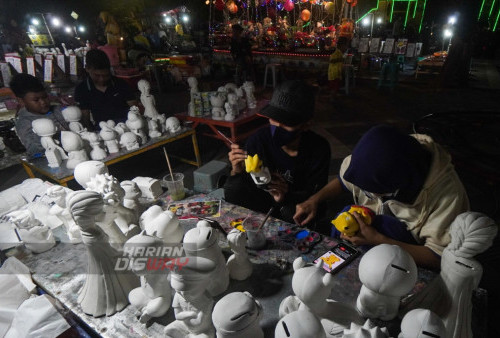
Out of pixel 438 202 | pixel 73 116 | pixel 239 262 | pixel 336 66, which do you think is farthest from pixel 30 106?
pixel 336 66

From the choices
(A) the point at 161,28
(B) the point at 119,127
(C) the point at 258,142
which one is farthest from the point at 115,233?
(A) the point at 161,28

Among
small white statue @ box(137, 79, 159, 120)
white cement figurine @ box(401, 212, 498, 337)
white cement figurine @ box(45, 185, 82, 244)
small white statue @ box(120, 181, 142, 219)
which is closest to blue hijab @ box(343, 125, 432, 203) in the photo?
white cement figurine @ box(401, 212, 498, 337)

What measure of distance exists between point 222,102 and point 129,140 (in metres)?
1.56

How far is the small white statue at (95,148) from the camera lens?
3.17 m

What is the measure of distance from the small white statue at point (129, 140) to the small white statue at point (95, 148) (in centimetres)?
27

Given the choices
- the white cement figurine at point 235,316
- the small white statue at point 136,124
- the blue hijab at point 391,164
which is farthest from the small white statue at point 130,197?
the small white statue at point 136,124

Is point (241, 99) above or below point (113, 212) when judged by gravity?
above

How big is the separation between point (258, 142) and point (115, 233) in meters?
1.40

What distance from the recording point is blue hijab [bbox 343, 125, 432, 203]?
4.57ft

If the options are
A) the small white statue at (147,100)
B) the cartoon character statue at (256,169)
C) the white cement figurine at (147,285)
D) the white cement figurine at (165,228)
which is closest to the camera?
the white cement figurine at (147,285)

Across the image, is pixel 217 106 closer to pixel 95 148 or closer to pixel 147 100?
pixel 147 100

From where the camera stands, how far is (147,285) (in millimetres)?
1280

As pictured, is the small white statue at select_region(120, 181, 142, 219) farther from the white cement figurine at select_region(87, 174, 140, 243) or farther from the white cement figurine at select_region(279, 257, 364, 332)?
the white cement figurine at select_region(279, 257, 364, 332)

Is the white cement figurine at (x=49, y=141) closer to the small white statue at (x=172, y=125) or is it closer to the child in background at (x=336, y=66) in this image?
the small white statue at (x=172, y=125)
